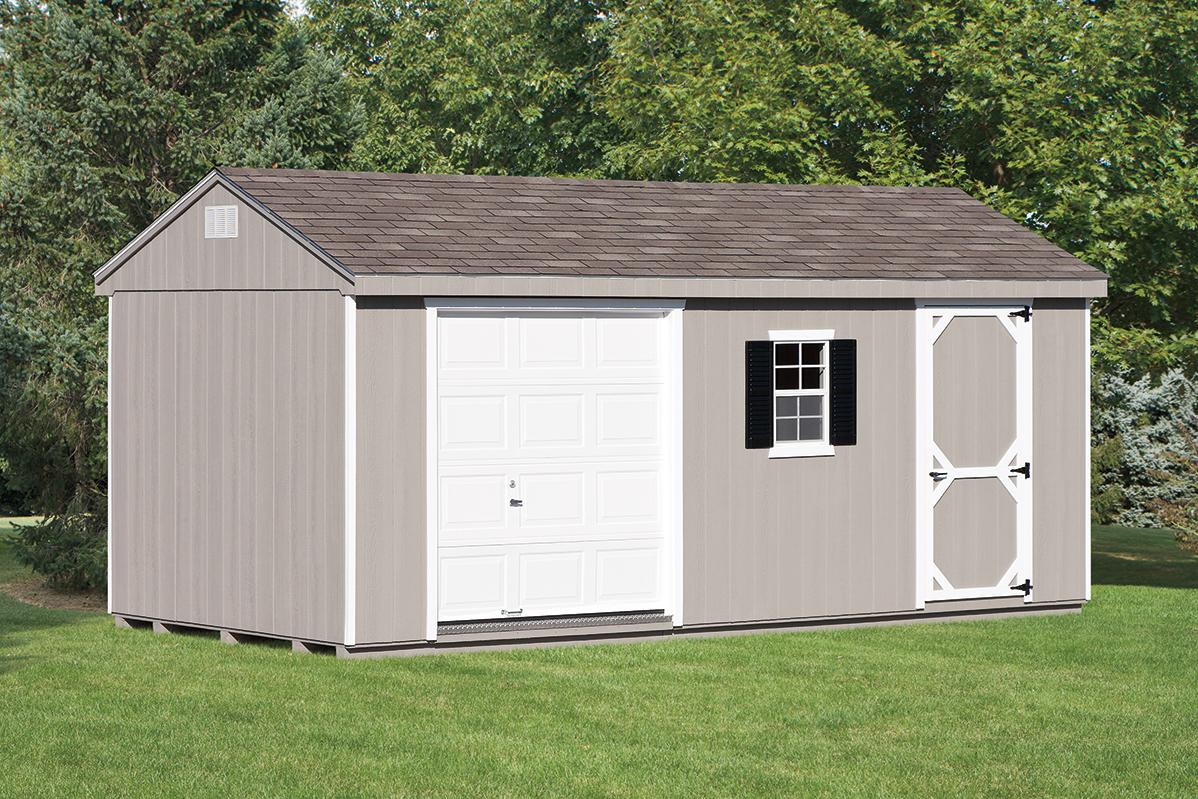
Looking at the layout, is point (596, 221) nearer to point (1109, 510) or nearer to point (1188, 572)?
point (1188, 572)

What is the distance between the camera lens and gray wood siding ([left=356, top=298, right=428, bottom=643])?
41.2 feet

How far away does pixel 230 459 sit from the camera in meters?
13.5

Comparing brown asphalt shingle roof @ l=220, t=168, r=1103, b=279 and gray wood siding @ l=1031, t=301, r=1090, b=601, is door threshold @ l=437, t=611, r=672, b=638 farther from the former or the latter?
gray wood siding @ l=1031, t=301, r=1090, b=601

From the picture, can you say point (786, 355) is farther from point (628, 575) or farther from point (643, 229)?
point (628, 575)

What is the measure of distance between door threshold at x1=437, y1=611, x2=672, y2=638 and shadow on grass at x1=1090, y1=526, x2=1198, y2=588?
23.7 feet

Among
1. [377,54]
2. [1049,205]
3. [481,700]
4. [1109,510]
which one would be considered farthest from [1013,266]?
[377,54]

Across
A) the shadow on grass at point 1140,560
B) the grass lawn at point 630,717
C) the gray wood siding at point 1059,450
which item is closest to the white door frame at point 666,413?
the grass lawn at point 630,717

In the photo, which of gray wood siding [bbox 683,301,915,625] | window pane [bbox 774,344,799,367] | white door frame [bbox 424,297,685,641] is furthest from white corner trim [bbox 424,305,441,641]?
window pane [bbox 774,344,799,367]

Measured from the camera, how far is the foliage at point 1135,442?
27.5 meters

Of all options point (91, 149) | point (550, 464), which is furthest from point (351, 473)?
point (91, 149)

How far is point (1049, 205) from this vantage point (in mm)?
19109

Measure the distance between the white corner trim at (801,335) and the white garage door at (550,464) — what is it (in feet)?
2.95

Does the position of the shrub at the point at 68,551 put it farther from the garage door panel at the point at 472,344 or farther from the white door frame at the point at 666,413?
the garage door panel at the point at 472,344

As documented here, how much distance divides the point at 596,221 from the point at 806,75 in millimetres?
6755
